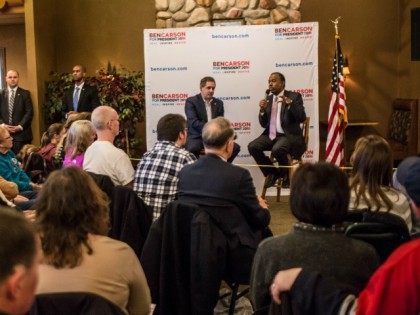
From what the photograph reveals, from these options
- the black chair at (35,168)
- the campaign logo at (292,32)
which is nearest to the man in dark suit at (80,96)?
the campaign logo at (292,32)

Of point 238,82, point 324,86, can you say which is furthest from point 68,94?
point 324,86

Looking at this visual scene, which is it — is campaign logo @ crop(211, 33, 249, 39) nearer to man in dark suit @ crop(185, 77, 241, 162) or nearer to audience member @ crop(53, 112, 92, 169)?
man in dark suit @ crop(185, 77, 241, 162)

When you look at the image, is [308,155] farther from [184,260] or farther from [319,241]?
[319,241]

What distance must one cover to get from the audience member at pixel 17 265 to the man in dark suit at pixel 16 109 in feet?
22.3

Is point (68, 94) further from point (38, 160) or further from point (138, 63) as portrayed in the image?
point (38, 160)

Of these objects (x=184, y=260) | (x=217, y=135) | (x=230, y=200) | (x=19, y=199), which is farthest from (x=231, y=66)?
(x=184, y=260)

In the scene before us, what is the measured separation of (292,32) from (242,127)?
1.28 m

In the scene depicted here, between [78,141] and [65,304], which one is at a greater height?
[78,141]

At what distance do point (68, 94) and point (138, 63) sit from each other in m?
1.35

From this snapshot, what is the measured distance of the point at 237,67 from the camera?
7121 millimetres

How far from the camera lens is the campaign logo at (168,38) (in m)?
7.18

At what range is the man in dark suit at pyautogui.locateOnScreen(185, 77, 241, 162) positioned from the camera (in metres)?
6.66

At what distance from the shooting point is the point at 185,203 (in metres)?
2.83

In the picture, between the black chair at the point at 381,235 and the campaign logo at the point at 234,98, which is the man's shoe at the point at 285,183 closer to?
the campaign logo at the point at 234,98
